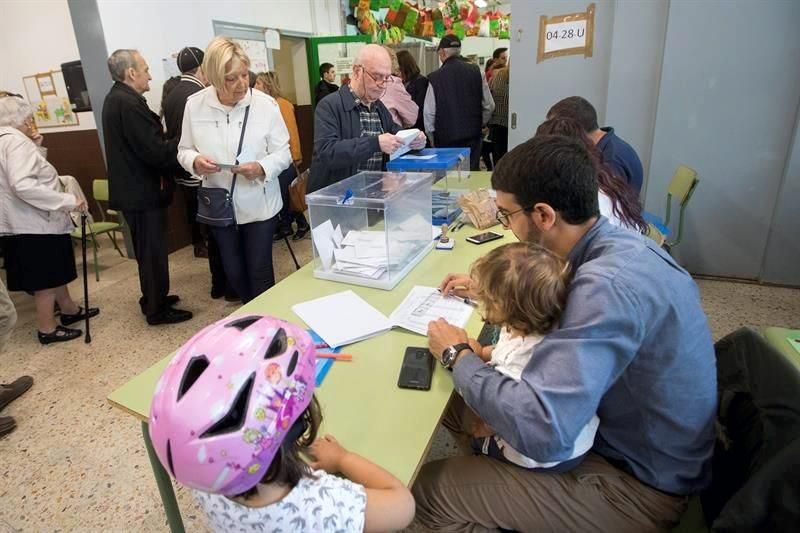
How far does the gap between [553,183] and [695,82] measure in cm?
266

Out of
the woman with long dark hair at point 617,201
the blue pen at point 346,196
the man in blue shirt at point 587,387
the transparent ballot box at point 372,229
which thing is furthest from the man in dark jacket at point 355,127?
the man in blue shirt at point 587,387

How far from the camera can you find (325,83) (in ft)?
17.9

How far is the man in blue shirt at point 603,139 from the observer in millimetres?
2264

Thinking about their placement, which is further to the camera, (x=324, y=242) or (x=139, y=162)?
(x=139, y=162)

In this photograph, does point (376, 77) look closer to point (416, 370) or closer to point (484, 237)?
point (484, 237)

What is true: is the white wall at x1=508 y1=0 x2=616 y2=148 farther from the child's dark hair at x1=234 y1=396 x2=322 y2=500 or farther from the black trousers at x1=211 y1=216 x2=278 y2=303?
the child's dark hair at x1=234 y1=396 x2=322 y2=500

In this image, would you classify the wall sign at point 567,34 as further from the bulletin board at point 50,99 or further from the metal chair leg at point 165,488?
the bulletin board at point 50,99

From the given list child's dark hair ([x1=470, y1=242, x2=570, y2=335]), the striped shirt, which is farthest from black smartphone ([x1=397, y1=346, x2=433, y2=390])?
the striped shirt

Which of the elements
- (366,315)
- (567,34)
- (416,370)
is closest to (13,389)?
(366,315)

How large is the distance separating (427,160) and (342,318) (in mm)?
1306

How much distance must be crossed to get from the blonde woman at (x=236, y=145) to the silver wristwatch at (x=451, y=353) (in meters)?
1.45

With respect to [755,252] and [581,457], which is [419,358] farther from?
[755,252]

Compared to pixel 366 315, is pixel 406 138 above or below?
above

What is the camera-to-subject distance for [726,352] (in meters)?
1.17
